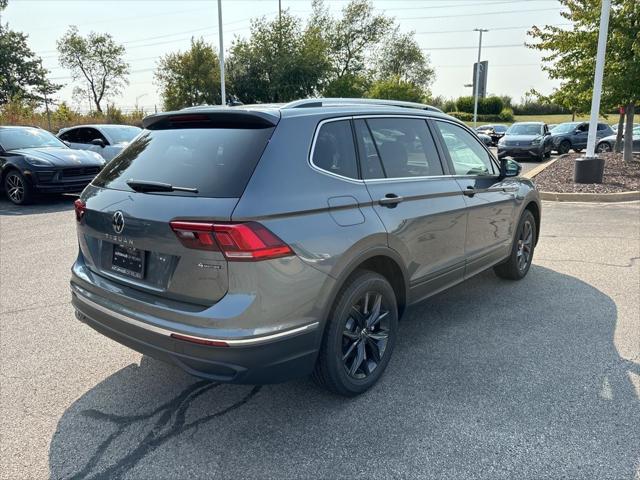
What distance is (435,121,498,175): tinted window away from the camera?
412 cm

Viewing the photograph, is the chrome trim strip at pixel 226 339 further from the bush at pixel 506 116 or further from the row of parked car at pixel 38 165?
the bush at pixel 506 116

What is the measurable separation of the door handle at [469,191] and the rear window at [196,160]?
1.98m

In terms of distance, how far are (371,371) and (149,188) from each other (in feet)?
5.83

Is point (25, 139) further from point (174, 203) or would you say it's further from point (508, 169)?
point (508, 169)

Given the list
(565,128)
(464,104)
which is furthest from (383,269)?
(464,104)

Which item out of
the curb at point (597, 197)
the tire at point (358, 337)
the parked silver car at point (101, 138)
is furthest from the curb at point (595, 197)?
the parked silver car at point (101, 138)

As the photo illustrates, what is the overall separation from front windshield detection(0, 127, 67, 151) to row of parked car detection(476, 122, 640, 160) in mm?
13379

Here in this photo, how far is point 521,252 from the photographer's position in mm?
→ 5328

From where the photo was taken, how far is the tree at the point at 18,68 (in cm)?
4469

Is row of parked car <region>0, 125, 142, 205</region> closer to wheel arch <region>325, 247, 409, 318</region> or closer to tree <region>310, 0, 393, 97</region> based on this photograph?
wheel arch <region>325, 247, 409, 318</region>

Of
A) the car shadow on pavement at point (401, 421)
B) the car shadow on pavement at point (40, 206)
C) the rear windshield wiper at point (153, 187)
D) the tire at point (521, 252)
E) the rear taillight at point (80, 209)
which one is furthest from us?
the car shadow on pavement at point (40, 206)

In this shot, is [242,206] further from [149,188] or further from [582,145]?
[582,145]

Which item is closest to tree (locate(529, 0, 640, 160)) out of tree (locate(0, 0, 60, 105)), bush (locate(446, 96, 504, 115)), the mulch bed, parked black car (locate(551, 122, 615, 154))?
the mulch bed

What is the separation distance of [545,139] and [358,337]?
66.5 feet
